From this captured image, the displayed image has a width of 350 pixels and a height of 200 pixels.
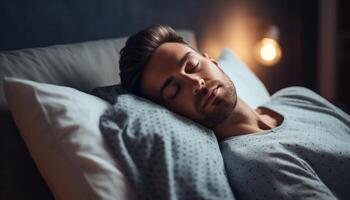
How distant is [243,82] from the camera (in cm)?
160

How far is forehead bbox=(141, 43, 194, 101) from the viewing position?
46.1 inches

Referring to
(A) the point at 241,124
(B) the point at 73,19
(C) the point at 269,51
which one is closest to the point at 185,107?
(A) the point at 241,124

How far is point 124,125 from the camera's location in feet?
3.04

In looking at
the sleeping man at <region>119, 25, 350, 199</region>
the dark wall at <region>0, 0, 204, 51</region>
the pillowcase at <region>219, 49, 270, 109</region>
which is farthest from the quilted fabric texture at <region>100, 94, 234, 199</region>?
the pillowcase at <region>219, 49, 270, 109</region>

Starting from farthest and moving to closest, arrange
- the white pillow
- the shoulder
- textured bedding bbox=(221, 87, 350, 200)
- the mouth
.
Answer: the shoulder → the mouth → textured bedding bbox=(221, 87, 350, 200) → the white pillow

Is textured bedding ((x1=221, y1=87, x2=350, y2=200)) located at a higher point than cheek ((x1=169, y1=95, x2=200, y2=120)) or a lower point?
lower

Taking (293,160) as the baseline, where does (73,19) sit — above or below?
above

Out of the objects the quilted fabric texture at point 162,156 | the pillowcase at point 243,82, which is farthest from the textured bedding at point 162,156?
the pillowcase at point 243,82

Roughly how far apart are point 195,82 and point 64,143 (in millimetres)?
431

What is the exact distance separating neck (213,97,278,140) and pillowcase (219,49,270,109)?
0.23 metres

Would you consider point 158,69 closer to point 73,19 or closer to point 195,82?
point 195,82

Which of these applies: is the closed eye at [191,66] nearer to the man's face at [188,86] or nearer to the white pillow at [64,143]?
the man's face at [188,86]

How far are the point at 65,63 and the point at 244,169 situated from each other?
22.0 inches

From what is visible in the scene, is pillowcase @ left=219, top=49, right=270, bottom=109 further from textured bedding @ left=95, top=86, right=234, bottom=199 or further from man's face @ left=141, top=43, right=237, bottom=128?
textured bedding @ left=95, top=86, right=234, bottom=199
